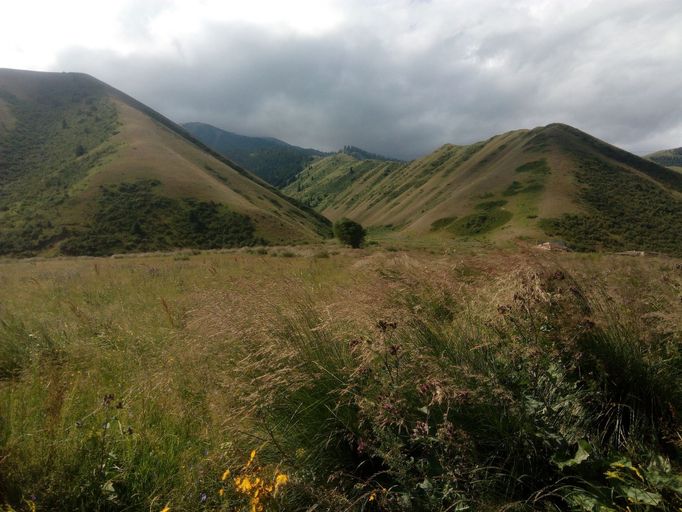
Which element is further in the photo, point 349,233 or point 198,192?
→ point 198,192

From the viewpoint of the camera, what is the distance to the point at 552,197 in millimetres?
78688

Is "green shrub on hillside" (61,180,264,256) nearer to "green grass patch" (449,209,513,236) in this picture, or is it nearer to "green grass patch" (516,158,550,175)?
"green grass patch" (449,209,513,236)

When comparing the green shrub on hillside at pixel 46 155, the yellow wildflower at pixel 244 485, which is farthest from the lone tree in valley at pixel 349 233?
the yellow wildflower at pixel 244 485

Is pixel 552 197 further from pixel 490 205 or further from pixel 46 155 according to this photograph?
pixel 46 155

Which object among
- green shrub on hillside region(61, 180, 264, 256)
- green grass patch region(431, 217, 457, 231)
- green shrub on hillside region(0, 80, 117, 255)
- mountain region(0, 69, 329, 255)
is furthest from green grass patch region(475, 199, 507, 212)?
green shrub on hillside region(0, 80, 117, 255)

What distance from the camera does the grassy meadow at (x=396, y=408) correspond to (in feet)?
7.36

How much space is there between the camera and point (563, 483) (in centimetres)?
228

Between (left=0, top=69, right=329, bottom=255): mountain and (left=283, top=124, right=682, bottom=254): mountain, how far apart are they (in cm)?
3757

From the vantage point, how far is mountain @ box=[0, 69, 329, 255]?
6025cm

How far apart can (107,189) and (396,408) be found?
8255 centimetres

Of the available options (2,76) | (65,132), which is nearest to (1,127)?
(65,132)

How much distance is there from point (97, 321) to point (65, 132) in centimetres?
11696

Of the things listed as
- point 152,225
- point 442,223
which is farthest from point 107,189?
point 442,223

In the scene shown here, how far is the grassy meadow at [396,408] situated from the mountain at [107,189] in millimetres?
63618
